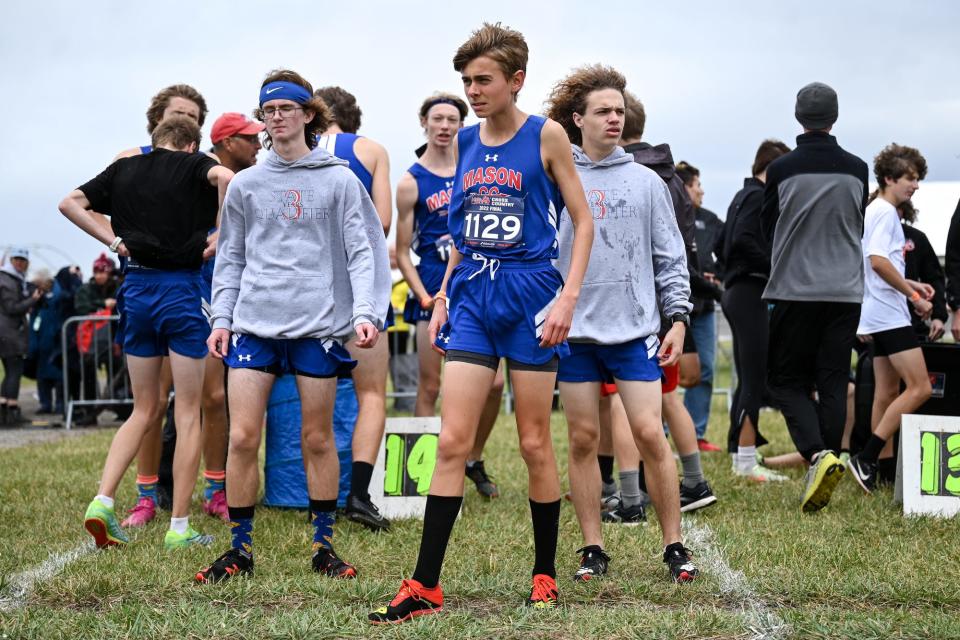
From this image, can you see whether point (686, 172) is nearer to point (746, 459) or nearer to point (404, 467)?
point (746, 459)

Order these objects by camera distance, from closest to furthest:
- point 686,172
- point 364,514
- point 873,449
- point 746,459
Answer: point 364,514, point 873,449, point 746,459, point 686,172

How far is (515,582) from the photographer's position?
173 inches

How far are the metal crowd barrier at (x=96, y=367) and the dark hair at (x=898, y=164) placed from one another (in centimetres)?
845

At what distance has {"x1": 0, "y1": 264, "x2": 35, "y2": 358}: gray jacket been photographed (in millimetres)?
13469

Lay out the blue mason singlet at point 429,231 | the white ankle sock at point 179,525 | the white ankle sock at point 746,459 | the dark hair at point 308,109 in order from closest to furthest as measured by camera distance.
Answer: the dark hair at point 308,109 < the white ankle sock at point 179,525 < the blue mason singlet at point 429,231 < the white ankle sock at point 746,459

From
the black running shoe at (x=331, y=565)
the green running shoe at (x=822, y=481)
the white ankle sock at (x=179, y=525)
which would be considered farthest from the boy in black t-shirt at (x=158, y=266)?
the green running shoe at (x=822, y=481)

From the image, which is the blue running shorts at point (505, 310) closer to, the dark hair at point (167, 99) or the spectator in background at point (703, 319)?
the dark hair at point (167, 99)

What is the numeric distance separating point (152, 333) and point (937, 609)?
12.0ft

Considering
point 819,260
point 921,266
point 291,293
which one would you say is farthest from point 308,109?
point 921,266

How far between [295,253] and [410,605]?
1566 millimetres

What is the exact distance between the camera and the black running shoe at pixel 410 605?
149 inches

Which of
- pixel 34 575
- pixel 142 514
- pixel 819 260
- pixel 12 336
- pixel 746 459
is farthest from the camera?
pixel 12 336

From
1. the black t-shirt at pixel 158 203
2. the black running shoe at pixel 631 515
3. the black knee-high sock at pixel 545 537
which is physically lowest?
the black running shoe at pixel 631 515

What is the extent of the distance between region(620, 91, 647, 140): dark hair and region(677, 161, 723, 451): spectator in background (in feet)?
8.41
